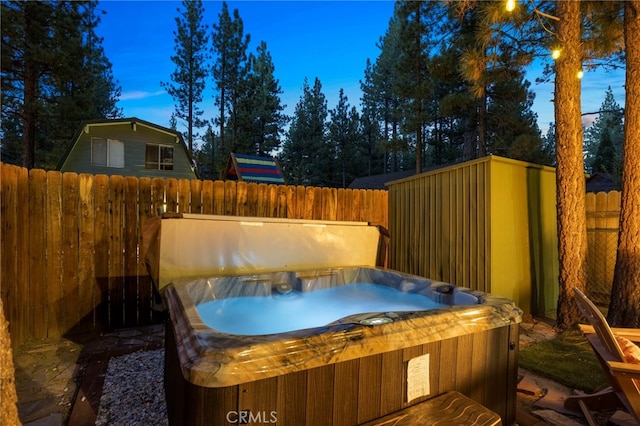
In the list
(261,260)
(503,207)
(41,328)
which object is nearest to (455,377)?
(261,260)

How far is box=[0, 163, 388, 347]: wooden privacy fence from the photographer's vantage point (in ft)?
8.92

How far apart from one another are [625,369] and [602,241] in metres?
3.74

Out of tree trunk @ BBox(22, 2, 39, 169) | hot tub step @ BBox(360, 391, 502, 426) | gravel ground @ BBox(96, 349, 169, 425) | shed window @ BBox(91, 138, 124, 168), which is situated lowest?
gravel ground @ BBox(96, 349, 169, 425)

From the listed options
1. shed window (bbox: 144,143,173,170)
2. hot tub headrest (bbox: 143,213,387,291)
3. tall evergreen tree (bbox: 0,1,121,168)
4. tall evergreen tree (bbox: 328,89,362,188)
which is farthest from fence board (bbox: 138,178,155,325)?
tall evergreen tree (bbox: 328,89,362,188)

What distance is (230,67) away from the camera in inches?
628

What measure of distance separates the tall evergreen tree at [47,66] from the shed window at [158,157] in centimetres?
205

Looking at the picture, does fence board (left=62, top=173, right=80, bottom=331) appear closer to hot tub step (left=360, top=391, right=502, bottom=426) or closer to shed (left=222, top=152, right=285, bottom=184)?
hot tub step (left=360, top=391, right=502, bottom=426)

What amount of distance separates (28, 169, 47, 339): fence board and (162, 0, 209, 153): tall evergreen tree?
1320 cm

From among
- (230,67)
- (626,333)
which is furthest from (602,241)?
(230,67)

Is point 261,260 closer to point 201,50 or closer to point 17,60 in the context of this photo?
point 17,60

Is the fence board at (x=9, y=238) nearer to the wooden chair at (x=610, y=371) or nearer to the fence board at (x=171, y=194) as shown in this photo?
the fence board at (x=171, y=194)

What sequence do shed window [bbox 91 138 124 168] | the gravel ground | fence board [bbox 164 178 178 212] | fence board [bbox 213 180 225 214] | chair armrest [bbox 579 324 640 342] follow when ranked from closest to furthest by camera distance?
the gravel ground < chair armrest [bbox 579 324 640 342] < fence board [bbox 164 178 178 212] < fence board [bbox 213 180 225 214] < shed window [bbox 91 138 124 168]

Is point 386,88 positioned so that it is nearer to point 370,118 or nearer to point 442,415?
point 370,118

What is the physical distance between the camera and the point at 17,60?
7641mm
